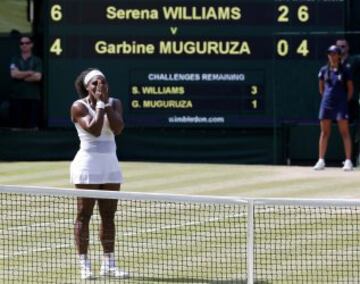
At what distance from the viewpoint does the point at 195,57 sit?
18859 millimetres

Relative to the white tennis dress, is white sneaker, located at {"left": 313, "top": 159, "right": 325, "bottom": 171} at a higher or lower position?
lower

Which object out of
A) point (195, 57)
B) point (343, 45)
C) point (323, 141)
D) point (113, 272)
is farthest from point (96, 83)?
point (195, 57)

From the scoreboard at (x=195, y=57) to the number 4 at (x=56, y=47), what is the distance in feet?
0.05

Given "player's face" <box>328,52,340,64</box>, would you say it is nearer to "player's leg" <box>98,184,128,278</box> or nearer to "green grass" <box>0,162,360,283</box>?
"green grass" <box>0,162,360,283</box>

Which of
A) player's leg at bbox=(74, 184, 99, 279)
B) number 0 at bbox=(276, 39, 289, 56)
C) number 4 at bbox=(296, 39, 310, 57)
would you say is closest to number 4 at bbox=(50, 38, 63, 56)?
number 0 at bbox=(276, 39, 289, 56)

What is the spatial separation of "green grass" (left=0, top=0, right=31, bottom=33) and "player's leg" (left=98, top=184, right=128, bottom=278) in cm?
1105

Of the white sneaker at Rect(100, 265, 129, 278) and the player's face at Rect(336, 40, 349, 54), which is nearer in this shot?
the white sneaker at Rect(100, 265, 129, 278)

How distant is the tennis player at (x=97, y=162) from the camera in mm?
10078

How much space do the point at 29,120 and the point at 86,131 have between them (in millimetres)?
9102

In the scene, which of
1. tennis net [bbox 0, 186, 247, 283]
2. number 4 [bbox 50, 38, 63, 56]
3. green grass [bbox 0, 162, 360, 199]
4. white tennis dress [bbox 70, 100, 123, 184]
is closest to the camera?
tennis net [bbox 0, 186, 247, 283]

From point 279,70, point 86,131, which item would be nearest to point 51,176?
point 279,70

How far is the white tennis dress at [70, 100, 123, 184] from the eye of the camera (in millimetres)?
10273

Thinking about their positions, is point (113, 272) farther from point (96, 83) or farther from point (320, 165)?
point (320, 165)

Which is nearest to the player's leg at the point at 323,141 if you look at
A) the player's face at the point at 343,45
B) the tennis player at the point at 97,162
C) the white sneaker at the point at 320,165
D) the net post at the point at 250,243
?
the white sneaker at the point at 320,165
